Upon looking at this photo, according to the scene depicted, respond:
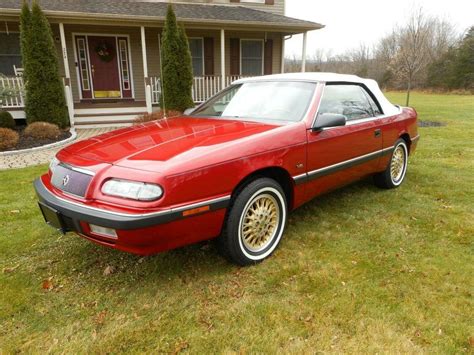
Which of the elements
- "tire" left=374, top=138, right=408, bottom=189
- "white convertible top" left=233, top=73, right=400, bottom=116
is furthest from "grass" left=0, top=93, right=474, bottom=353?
"white convertible top" left=233, top=73, right=400, bottom=116

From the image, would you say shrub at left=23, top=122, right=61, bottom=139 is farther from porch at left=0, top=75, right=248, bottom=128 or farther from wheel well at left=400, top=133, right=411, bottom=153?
wheel well at left=400, top=133, right=411, bottom=153

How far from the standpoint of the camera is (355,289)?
2.62 meters

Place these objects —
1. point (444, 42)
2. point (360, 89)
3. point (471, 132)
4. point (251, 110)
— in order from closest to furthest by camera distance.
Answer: point (251, 110)
point (360, 89)
point (471, 132)
point (444, 42)

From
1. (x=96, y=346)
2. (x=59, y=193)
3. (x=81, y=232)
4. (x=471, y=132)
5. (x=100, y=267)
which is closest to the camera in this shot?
(x=96, y=346)

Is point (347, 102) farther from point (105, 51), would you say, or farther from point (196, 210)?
point (105, 51)

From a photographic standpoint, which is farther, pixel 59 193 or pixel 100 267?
pixel 100 267

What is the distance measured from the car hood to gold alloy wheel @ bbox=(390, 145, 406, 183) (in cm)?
240

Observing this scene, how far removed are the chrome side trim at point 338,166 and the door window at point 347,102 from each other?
1.44 ft

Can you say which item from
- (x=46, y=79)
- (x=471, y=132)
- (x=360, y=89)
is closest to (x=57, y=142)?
(x=46, y=79)

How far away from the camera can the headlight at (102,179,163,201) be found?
229cm

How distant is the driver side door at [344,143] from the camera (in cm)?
334

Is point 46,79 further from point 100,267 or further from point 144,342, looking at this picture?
point 144,342

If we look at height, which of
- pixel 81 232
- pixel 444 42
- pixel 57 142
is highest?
pixel 444 42

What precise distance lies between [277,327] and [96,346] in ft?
3.61
